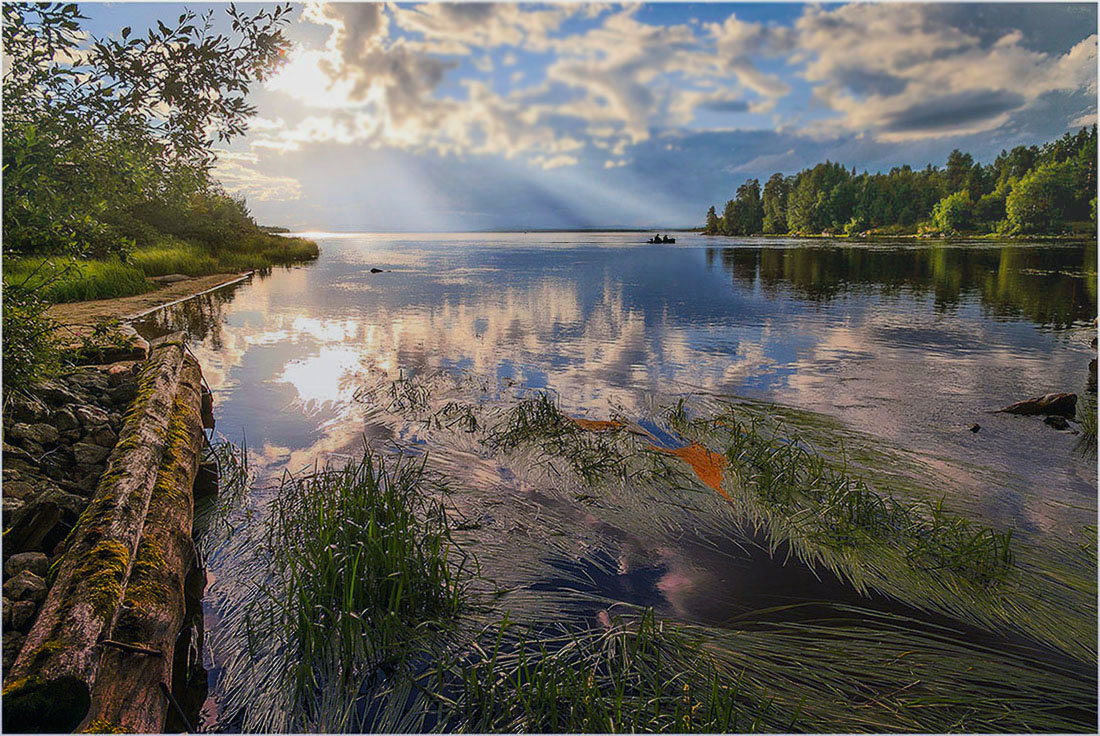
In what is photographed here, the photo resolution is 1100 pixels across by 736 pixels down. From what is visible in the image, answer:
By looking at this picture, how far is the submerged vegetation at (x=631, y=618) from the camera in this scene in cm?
399

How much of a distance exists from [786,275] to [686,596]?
4236 cm

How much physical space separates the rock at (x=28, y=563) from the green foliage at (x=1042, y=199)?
5527 inches

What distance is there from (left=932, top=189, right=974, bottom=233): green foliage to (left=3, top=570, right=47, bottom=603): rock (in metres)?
163

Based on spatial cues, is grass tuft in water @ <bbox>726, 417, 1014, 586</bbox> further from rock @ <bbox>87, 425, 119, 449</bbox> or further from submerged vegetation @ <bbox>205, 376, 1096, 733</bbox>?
rock @ <bbox>87, 425, 119, 449</bbox>

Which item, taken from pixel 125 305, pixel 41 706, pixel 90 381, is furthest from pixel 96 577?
pixel 125 305

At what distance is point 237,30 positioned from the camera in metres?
6.04

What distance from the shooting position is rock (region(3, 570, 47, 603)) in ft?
12.7

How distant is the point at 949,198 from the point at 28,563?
166 meters

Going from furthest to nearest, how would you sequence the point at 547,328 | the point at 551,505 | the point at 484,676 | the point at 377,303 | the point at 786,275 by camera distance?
the point at 786,275
the point at 377,303
the point at 547,328
the point at 551,505
the point at 484,676

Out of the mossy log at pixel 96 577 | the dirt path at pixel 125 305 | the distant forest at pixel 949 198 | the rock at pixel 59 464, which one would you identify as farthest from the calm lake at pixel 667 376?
the distant forest at pixel 949 198

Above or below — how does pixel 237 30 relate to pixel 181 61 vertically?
above

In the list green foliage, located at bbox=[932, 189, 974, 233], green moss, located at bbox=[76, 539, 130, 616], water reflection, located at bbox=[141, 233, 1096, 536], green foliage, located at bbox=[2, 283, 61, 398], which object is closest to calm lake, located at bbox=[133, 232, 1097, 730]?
water reflection, located at bbox=[141, 233, 1096, 536]

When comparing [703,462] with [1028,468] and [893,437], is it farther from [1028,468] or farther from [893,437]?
[1028,468]

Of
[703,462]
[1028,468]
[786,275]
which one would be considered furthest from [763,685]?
[786,275]
